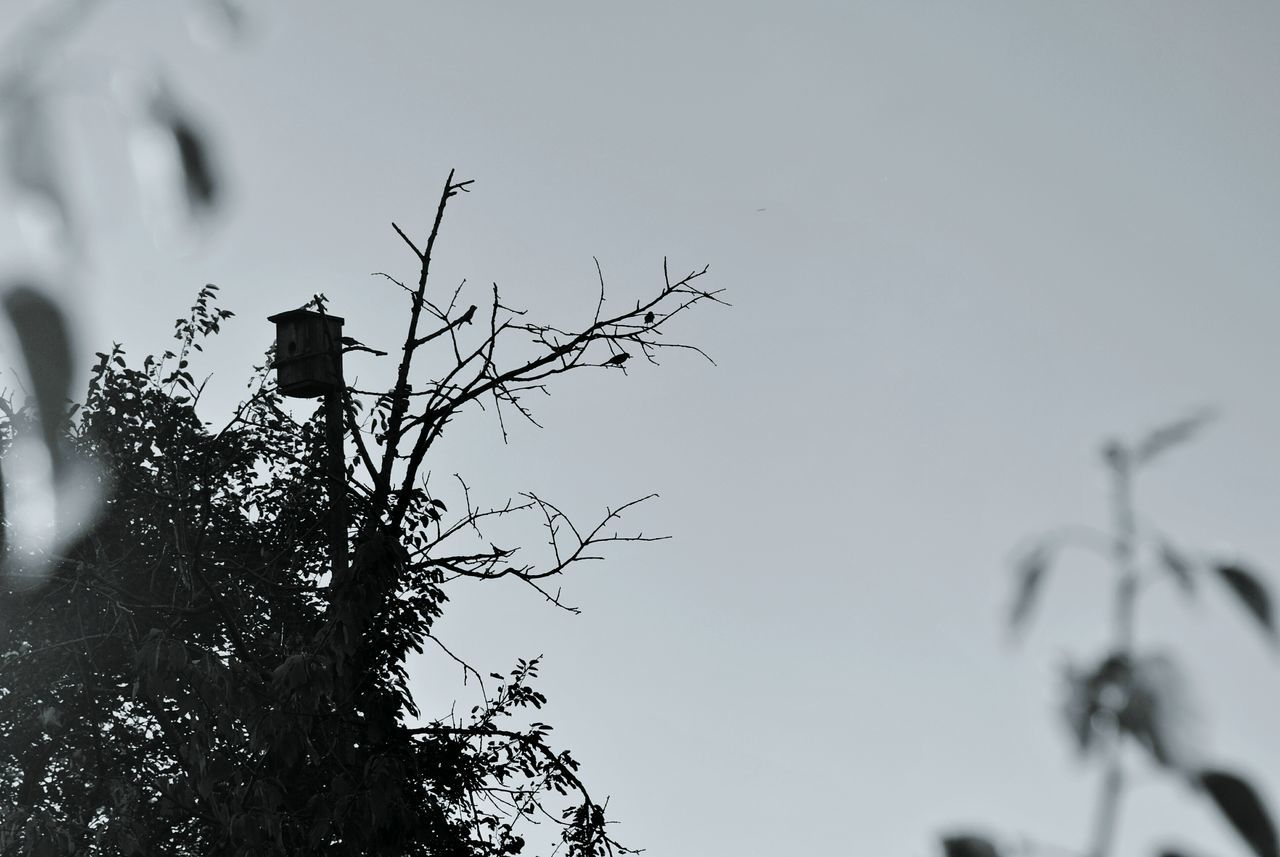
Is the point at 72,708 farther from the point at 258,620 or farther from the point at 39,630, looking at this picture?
the point at 258,620

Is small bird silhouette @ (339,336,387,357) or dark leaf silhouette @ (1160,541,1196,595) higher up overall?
small bird silhouette @ (339,336,387,357)

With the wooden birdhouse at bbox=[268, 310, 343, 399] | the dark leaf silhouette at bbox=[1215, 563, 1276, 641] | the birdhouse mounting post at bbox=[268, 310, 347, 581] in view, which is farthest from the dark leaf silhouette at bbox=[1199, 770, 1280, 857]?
the wooden birdhouse at bbox=[268, 310, 343, 399]

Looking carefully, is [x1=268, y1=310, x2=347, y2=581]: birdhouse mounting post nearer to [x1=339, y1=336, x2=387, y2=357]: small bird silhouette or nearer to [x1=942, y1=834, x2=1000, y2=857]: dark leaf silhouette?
[x1=339, y1=336, x2=387, y2=357]: small bird silhouette

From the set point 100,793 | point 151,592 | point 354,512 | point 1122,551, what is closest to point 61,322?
point 1122,551

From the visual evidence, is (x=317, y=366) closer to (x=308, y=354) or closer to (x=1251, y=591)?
(x=308, y=354)

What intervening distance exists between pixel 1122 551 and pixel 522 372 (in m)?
6.31

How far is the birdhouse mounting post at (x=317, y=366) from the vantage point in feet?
23.1

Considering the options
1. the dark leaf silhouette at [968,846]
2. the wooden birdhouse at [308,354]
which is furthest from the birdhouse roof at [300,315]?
the dark leaf silhouette at [968,846]

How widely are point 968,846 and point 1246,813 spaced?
0.20 m

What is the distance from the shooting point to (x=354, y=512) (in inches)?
302

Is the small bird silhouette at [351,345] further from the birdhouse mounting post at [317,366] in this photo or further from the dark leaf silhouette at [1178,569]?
the dark leaf silhouette at [1178,569]

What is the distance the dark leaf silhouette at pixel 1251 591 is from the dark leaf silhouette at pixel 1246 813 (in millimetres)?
97

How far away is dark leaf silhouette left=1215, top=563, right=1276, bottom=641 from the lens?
0.88 metres

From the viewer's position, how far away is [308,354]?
7.09 meters
